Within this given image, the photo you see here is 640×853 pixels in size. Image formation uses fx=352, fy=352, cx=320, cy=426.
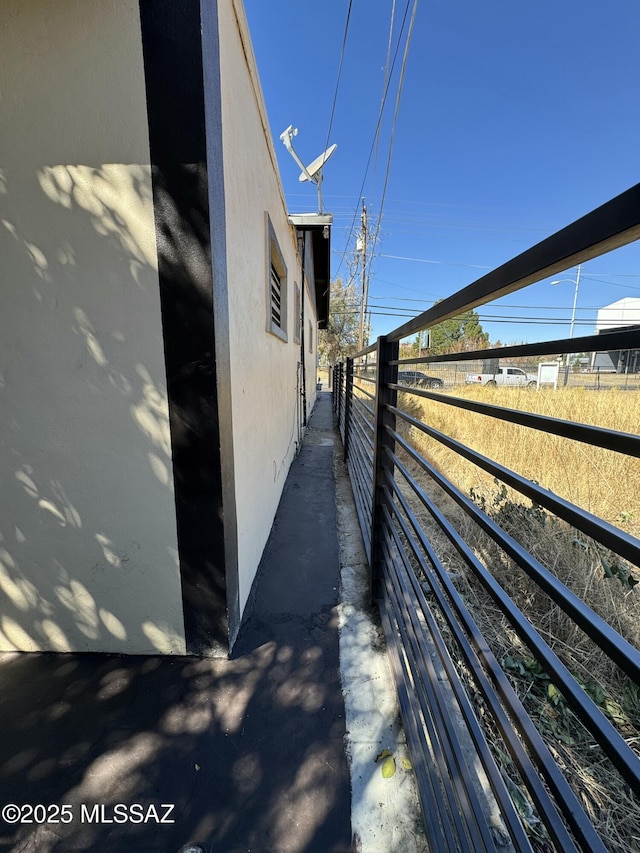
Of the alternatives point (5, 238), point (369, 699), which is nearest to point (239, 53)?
point (5, 238)

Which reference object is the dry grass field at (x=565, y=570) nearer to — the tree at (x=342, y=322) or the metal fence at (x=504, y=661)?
the metal fence at (x=504, y=661)

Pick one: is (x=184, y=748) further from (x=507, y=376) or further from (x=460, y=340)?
(x=460, y=340)

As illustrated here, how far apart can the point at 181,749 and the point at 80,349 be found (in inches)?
64.7

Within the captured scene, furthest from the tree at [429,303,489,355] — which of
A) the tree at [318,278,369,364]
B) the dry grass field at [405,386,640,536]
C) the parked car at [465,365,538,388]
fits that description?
the tree at [318,278,369,364]

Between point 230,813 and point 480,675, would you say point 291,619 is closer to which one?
point 230,813

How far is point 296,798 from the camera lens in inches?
47.4

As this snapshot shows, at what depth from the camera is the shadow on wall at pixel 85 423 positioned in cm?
141

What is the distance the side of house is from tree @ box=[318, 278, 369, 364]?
71.5 ft

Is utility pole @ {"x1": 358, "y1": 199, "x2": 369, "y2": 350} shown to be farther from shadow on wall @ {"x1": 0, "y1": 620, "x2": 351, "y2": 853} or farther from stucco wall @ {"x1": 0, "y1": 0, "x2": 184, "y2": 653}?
shadow on wall @ {"x1": 0, "y1": 620, "x2": 351, "y2": 853}

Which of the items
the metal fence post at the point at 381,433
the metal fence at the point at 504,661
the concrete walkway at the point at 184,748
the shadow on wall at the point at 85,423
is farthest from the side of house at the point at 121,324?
the metal fence at the point at 504,661

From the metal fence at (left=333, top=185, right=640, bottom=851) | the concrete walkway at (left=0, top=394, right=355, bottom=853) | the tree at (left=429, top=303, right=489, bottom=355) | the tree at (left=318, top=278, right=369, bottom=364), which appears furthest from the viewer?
the tree at (left=318, top=278, right=369, bottom=364)

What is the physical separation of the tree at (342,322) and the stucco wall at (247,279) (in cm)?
2060

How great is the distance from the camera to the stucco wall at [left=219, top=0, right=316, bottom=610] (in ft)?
5.58

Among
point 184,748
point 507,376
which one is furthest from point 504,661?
point 507,376
